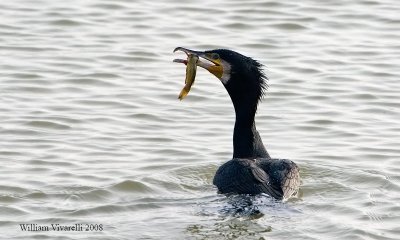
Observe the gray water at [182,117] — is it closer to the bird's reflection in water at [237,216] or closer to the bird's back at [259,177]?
the bird's reflection in water at [237,216]

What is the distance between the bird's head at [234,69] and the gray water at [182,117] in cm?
109

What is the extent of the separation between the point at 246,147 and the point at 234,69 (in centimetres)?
89

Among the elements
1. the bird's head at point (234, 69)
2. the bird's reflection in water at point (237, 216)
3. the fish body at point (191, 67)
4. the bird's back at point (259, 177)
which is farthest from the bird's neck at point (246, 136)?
the bird's reflection in water at point (237, 216)

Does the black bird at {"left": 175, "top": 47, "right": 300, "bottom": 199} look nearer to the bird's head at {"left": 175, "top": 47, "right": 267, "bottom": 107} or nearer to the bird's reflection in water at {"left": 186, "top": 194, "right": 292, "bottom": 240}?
the bird's head at {"left": 175, "top": 47, "right": 267, "bottom": 107}

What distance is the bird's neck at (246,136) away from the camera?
13484 mm

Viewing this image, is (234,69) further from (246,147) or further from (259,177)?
(259,177)

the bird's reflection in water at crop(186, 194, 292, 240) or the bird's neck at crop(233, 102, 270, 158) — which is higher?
the bird's neck at crop(233, 102, 270, 158)

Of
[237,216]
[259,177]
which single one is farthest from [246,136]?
[237,216]

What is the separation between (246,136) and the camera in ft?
44.5

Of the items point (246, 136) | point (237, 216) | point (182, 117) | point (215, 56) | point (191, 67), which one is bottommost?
point (237, 216)

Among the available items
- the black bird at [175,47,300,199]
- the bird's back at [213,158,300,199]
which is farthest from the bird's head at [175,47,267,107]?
the bird's back at [213,158,300,199]

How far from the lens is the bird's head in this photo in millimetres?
13242

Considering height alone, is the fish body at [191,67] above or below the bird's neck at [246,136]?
above

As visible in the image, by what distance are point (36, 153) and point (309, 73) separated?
16.6ft
